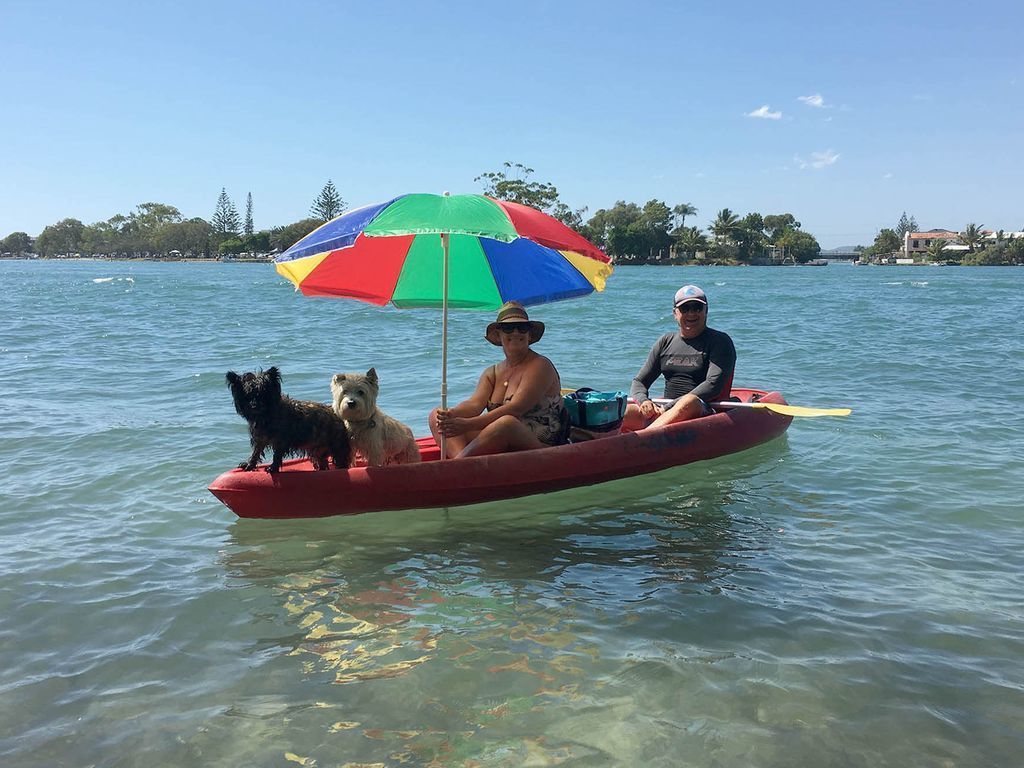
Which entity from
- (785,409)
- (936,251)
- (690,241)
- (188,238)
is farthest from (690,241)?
(785,409)

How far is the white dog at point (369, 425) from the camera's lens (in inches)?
223

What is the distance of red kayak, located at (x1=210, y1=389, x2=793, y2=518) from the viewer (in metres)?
5.90

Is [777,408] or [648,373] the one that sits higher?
[648,373]

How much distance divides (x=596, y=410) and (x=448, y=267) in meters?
1.84

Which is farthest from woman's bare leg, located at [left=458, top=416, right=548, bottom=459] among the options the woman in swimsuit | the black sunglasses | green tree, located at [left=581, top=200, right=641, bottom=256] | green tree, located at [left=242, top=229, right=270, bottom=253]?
green tree, located at [left=242, top=229, right=270, bottom=253]

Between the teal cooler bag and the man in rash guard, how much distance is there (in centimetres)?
52

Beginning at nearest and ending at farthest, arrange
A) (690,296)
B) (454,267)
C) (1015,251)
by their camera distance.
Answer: (454,267), (690,296), (1015,251)

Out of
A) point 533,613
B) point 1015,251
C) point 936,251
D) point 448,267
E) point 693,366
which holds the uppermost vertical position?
point 936,251

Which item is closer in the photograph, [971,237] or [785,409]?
[785,409]

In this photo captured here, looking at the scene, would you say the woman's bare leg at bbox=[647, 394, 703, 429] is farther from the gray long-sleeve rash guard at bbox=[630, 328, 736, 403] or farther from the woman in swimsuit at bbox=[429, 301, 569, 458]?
the woman in swimsuit at bbox=[429, 301, 569, 458]

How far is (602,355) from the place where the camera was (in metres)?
18.8

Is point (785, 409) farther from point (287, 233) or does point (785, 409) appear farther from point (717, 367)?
point (287, 233)

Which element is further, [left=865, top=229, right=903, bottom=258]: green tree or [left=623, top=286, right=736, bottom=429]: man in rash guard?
[left=865, top=229, right=903, bottom=258]: green tree

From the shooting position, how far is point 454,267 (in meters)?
6.81
